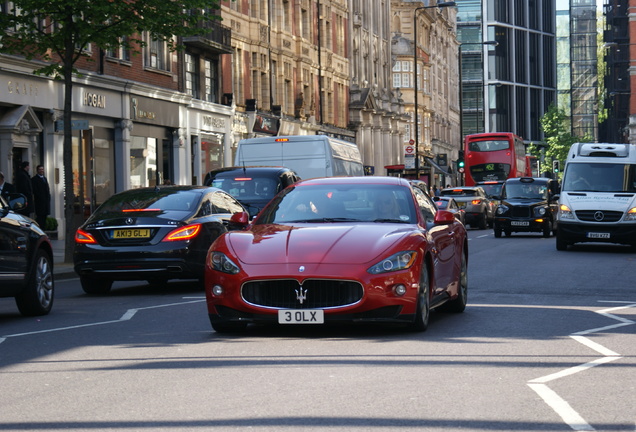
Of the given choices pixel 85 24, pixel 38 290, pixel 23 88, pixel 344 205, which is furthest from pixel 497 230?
pixel 344 205

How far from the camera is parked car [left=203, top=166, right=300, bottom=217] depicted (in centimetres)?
2372

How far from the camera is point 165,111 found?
42406 millimetres

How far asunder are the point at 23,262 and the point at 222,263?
10.9ft

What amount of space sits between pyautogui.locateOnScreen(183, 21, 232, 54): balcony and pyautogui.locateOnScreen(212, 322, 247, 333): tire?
33236 millimetres

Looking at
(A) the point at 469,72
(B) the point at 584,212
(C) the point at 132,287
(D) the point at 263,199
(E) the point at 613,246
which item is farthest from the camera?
(A) the point at 469,72

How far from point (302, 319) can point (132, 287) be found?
29.2 feet

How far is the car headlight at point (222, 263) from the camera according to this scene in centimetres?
1075

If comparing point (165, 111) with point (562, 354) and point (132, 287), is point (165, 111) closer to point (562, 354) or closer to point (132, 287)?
point (132, 287)

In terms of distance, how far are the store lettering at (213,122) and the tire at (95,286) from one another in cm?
2930

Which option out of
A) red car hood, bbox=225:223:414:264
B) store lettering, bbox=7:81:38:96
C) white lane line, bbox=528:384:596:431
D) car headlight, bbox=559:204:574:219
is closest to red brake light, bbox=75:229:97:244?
red car hood, bbox=225:223:414:264

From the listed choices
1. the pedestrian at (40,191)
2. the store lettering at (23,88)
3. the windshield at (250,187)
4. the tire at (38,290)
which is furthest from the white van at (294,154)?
the tire at (38,290)

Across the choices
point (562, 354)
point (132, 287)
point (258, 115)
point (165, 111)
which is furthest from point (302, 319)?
point (258, 115)

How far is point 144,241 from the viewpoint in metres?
16.6

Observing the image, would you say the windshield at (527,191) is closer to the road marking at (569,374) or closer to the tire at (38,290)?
the tire at (38,290)
